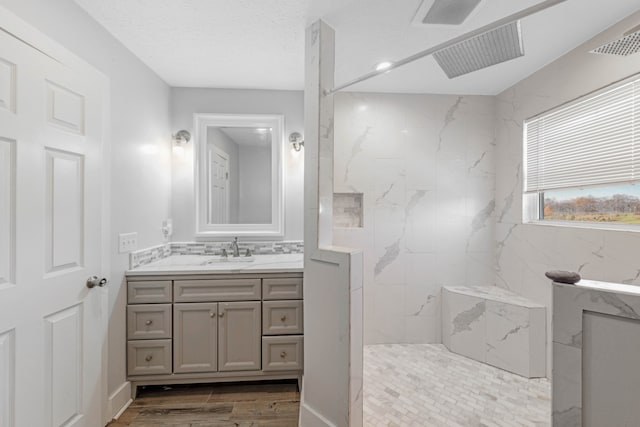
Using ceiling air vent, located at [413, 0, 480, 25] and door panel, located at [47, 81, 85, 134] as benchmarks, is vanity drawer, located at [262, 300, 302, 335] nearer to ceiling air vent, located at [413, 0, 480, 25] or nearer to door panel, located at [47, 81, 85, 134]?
door panel, located at [47, 81, 85, 134]

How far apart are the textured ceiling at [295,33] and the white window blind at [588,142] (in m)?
0.42

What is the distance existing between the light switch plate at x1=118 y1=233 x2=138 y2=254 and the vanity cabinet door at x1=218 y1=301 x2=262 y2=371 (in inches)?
28.6

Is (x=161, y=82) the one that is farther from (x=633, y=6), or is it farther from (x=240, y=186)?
(x=633, y=6)

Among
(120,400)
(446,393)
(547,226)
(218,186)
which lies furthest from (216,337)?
(547,226)

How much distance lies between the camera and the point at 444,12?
167 cm

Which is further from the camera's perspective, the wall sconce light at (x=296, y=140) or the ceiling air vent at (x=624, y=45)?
the wall sconce light at (x=296, y=140)

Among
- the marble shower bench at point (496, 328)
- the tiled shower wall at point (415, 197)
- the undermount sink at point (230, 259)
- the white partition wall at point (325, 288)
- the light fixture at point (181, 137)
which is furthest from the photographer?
the tiled shower wall at point (415, 197)

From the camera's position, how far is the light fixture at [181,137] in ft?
8.74

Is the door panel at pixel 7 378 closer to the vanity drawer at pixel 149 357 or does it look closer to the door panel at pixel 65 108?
the vanity drawer at pixel 149 357

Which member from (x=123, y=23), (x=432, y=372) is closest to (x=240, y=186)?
(x=123, y=23)

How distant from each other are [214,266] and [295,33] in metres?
1.67

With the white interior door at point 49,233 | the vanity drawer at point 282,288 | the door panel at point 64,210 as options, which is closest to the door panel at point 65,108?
the white interior door at point 49,233

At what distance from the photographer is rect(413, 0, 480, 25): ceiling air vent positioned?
5.17 ft

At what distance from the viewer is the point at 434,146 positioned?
2859mm
